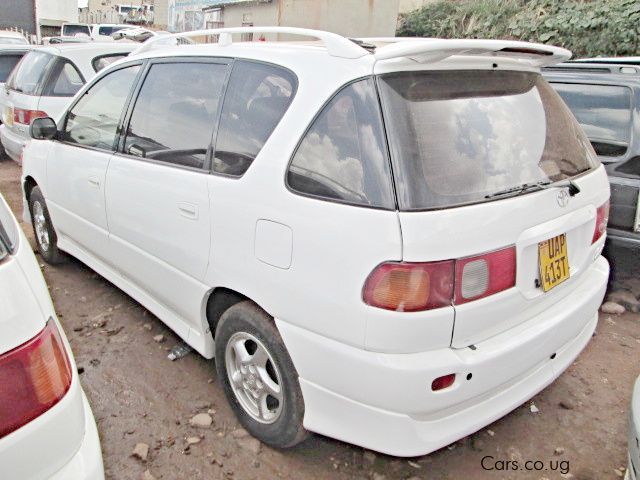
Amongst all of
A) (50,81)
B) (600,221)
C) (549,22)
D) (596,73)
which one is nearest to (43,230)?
(50,81)

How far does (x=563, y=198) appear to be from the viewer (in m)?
2.23

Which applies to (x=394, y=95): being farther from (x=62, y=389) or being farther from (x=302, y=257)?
(x=62, y=389)

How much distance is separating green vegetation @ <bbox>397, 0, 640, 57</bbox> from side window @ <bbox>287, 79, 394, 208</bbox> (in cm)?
915

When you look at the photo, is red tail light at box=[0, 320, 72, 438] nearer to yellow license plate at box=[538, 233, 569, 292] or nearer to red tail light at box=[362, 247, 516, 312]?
red tail light at box=[362, 247, 516, 312]

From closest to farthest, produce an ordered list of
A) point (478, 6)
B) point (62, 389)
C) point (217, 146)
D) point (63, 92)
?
point (62, 389) < point (217, 146) < point (63, 92) < point (478, 6)

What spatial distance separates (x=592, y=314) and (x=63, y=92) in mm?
6276

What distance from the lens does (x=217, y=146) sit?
2.53m

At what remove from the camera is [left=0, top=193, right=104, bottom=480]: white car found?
49.3 inches

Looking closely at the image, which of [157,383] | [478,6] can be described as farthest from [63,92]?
[478,6]

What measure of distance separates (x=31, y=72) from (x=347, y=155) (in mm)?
6325

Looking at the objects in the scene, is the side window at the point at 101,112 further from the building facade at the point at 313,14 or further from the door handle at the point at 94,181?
the building facade at the point at 313,14

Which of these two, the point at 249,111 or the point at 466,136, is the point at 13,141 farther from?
the point at 466,136

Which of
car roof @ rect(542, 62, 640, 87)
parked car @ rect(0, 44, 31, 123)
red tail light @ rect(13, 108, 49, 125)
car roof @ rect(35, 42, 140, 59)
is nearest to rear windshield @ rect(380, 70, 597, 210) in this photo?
car roof @ rect(542, 62, 640, 87)

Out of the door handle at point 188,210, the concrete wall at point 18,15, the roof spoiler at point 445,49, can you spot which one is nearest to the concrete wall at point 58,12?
the concrete wall at point 18,15
